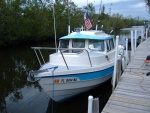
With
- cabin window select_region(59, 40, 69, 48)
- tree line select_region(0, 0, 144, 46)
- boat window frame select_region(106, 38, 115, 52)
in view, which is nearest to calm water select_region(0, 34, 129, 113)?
boat window frame select_region(106, 38, 115, 52)

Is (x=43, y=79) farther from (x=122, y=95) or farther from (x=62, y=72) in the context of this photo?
(x=122, y=95)

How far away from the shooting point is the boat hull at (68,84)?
685cm

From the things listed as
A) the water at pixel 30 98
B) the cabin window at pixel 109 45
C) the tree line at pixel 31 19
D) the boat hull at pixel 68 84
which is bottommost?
the water at pixel 30 98

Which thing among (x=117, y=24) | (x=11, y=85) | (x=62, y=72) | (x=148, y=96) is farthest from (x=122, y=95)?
(x=117, y=24)

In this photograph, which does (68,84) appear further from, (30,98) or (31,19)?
(31,19)

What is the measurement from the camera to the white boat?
22.4 ft

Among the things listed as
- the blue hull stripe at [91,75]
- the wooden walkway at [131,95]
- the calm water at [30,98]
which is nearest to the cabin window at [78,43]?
the blue hull stripe at [91,75]

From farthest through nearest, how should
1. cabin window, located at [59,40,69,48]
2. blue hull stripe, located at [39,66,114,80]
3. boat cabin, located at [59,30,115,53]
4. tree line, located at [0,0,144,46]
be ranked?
tree line, located at [0,0,144,46] < cabin window, located at [59,40,69,48] < boat cabin, located at [59,30,115,53] < blue hull stripe, located at [39,66,114,80]

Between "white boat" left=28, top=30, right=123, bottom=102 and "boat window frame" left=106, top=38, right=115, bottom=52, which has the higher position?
"boat window frame" left=106, top=38, right=115, bottom=52

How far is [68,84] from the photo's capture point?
7.10 m

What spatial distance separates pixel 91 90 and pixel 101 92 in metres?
0.74

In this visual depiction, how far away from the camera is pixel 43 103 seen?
8172 millimetres

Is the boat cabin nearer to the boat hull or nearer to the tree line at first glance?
the boat hull

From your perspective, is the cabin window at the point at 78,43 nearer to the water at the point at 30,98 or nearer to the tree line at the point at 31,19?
the water at the point at 30,98
